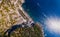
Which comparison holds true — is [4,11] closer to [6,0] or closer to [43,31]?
[6,0]

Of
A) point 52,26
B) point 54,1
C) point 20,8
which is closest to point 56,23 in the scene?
point 52,26

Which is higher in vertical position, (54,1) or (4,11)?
(54,1)

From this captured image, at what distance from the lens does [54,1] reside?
70312 mm

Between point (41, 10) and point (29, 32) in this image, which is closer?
point (29, 32)

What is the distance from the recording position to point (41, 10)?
68.1m

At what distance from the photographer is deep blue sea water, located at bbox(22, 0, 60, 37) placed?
2638 inches

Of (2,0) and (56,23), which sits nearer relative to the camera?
(2,0)

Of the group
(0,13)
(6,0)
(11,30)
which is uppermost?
(6,0)

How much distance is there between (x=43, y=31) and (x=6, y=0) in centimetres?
1438

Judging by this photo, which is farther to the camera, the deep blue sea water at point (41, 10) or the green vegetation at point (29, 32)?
the deep blue sea water at point (41, 10)

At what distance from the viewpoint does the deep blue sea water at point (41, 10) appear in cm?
6700

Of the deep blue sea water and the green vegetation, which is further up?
the deep blue sea water

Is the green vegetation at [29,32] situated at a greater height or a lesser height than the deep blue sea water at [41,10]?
lesser

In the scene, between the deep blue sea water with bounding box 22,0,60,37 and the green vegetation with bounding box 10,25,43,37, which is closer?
the green vegetation with bounding box 10,25,43,37
